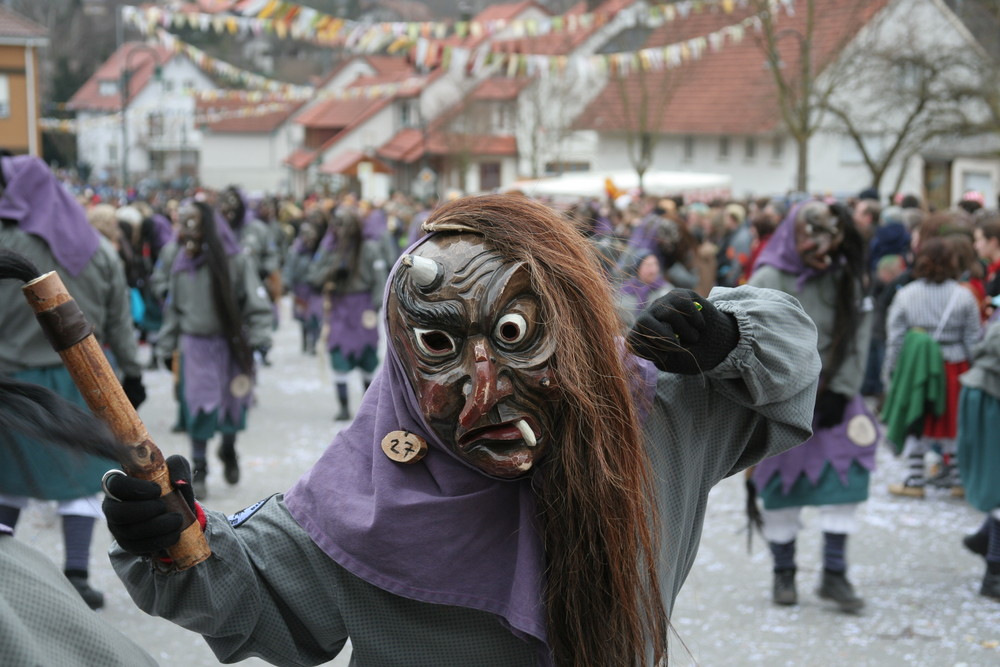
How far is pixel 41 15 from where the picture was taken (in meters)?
46.7

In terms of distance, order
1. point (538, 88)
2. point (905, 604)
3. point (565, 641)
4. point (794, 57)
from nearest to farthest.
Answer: point (565, 641) → point (905, 604) → point (794, 57) → point (538, 88)

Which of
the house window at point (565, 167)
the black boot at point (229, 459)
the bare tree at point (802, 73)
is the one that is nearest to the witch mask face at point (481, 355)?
the black boot at point (229, 459)

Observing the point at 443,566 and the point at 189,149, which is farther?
the point at 189,149

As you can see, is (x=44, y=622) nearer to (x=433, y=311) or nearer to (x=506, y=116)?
(x=433, y=311)

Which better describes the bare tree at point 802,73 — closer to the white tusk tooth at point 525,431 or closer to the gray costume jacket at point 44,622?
the white tusk tooth at point 525,431

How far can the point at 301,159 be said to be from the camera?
172 ft

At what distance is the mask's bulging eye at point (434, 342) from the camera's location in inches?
76.6

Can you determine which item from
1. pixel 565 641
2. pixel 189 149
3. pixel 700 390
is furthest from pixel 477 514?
pixel 189 149

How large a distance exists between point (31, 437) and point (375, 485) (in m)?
0.63

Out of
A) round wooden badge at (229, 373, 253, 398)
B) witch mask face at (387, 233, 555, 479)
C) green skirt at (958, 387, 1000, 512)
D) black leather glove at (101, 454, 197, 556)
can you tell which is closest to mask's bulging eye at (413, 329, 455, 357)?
witch mask face at (387, 233, 555, 479)

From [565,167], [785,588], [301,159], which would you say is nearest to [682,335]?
[785,588]

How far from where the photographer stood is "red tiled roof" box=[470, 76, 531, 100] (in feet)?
123

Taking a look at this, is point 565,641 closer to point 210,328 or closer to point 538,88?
point 210,328

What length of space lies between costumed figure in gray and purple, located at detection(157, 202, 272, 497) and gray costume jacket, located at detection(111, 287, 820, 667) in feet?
16.7
